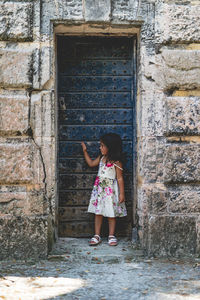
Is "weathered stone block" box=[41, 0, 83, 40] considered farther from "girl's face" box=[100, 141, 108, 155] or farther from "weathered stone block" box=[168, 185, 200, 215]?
"weathered stone block" box=[168, 185, 200, 215]

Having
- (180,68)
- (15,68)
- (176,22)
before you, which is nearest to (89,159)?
(15,68)

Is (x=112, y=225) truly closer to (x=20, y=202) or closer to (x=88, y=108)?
(x=20, y=202)

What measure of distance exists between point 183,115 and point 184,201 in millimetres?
906

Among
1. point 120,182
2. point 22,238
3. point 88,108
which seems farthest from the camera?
point 88,108

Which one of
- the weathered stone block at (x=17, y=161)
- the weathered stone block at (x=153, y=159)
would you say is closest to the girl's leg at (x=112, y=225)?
the weathered stone block at (x=153, y=159)

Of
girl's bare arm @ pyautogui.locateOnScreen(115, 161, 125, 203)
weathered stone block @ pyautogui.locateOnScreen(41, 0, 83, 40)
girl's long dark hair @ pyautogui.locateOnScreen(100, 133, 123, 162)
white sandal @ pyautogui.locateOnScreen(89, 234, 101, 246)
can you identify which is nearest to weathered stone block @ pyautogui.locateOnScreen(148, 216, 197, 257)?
girl's bare arm @ pyautogui.locateOnScreen(115, 161, 125, 203)

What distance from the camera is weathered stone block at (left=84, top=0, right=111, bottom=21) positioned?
413 cm

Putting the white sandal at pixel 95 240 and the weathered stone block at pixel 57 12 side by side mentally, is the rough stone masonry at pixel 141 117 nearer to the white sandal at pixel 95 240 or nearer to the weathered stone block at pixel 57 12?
the weathered stone block at pixel 57 12

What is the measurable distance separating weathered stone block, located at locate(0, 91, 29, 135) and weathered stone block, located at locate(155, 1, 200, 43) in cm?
157

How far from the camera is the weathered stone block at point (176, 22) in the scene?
4.16 metres

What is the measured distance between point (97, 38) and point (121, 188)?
180 centimetres

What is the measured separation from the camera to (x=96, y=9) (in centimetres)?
414

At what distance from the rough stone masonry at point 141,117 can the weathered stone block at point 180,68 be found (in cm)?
1

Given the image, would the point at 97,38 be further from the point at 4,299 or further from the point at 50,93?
the point at 4,299
